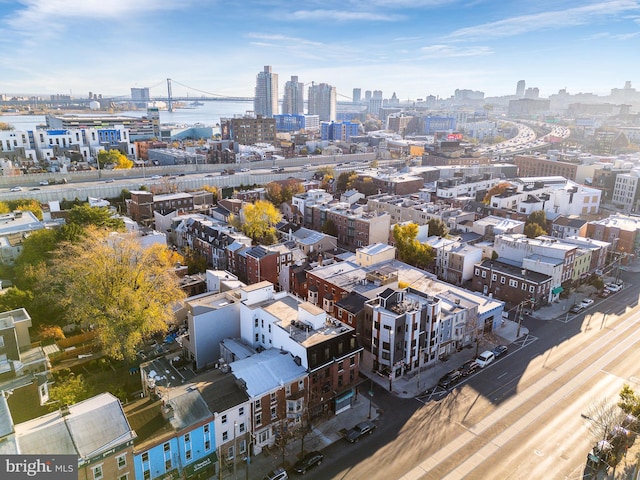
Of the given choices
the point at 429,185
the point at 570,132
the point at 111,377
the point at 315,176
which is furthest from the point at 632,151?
the point at 111,377

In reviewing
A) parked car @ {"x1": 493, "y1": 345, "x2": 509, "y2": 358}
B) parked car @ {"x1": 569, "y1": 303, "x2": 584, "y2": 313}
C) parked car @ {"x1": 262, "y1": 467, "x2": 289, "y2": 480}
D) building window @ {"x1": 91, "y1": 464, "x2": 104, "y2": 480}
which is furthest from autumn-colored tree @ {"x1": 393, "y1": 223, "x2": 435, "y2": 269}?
building window @ {"x1": 91, "y1": 464, "x2": 104, "y2": 480}

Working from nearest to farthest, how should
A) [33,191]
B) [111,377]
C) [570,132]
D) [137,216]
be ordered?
[111,377] → [137,216] → [33,191] → [570,132]

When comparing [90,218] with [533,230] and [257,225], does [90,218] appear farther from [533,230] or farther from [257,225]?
[533,230]

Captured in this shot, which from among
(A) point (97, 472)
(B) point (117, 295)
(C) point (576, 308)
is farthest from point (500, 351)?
(B) point (117, 295)

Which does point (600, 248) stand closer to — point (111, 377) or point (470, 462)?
point (470, 462)

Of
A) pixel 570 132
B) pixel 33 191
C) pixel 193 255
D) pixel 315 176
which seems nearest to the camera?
pixel 193 255

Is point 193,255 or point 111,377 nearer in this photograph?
point 111,377
